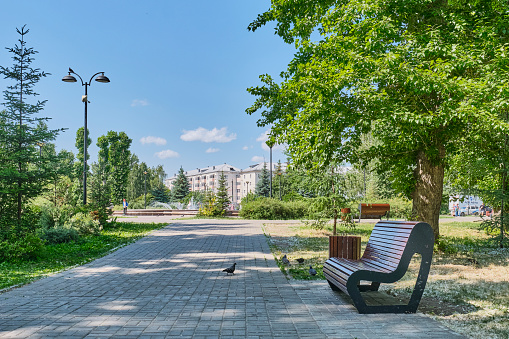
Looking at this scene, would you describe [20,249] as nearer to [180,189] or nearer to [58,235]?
[58,235]

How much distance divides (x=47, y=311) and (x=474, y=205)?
52.3 metres

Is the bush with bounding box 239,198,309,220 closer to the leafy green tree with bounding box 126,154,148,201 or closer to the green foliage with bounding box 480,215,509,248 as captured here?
the green foliage with bounding box 480,215,509,248

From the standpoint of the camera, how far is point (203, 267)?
324 inches

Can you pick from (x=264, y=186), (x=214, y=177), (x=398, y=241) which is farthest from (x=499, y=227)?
(x=214, y=177)

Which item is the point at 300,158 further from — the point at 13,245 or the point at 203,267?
the point at 13,245

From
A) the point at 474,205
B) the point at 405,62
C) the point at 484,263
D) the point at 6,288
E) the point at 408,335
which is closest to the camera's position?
the point at 408,335

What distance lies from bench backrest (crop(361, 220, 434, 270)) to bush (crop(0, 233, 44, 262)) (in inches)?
303

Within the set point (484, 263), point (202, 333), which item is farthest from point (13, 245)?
point (484, 263)

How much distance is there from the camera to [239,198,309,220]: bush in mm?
26953

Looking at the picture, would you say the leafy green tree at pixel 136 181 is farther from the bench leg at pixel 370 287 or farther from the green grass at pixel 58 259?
the bench leg at pixel 370 287

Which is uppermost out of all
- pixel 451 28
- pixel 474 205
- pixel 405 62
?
pixel 451 28

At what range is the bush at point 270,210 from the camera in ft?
88.4

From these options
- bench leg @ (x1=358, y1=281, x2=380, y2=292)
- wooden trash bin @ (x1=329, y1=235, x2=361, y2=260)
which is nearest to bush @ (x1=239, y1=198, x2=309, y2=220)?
wooden trash bin @ (x1=329, y1=235, x2=361, y2=260)

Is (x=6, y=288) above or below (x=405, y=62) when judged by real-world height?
below
